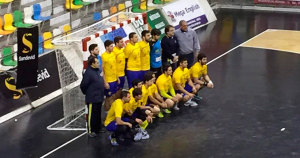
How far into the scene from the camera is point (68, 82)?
15.1 metres

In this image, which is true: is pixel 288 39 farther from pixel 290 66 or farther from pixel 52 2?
pixel 52 2

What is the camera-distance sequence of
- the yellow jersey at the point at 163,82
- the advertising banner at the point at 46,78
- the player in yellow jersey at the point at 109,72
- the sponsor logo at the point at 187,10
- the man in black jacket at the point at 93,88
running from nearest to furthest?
1. the man in black jacket at the point at 93,88
2. the player in yellow jersey at the point at 109,72
3. the yellow jersey at the point at 163,82
4. the advertising banner at the point at 46,78
5. the sponsor logo at the point at 187,10

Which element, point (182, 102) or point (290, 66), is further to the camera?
point (290, 66)

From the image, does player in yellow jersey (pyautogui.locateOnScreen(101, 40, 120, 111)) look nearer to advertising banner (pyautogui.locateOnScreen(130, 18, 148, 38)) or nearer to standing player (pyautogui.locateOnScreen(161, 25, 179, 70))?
standing player (pyautogui.locateOnScreen(161, 25, 179, 70))

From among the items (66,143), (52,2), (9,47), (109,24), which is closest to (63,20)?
(52,2)

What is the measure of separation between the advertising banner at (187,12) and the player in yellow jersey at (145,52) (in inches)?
308

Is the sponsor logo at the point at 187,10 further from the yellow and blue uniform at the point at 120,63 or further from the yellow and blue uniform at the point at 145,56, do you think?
the yellow and blue uniform at the point at 120,63

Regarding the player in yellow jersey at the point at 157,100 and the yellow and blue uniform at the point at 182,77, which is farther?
the yellow and blue uniform at the point at 182,77

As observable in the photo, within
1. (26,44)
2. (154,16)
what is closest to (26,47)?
(26,44)

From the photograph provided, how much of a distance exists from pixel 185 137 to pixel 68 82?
2963 mm

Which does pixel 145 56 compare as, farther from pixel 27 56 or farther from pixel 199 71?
pixel 27 56

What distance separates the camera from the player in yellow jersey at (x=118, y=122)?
1333 centimetres

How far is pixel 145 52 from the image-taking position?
15.4 metres

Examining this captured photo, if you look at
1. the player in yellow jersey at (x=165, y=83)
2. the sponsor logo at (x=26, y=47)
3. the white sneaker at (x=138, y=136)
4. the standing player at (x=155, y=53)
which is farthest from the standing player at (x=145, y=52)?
the sponsor logo at (x=26, y=47)
